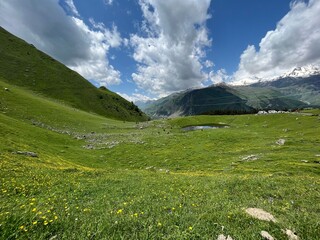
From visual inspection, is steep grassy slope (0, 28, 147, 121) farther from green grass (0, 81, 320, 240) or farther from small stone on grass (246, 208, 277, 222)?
small stone on grass (246, 208, 277, 222)

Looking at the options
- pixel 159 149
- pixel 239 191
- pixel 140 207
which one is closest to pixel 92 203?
pixel 140 207

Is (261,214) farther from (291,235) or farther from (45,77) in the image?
(45,77)

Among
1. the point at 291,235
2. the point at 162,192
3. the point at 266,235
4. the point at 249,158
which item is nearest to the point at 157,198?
the point at 162,192

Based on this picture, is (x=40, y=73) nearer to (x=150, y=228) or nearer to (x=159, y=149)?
(x=159, y=149)

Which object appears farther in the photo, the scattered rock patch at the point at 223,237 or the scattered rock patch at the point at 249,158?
the scattered rock patch at the point at 249,158

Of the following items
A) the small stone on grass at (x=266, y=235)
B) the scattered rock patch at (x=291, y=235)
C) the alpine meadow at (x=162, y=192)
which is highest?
the small stone on grass at (x=266, y=235)

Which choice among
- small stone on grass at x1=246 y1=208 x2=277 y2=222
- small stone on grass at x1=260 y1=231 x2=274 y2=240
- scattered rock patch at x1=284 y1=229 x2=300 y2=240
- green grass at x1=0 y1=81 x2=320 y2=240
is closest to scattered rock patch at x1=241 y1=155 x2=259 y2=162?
green grass at x1=0 y1=81 x2=320 y2=240

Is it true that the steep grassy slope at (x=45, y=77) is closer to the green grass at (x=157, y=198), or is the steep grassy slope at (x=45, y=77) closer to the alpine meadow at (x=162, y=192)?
the alpine meadow at (x=162, y=192)

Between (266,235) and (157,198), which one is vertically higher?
(266,235)

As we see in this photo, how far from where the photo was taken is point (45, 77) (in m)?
144

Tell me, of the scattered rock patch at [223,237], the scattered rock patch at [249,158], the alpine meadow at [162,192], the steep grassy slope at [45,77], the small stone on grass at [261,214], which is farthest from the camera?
the steep grassy slope at [45,77]

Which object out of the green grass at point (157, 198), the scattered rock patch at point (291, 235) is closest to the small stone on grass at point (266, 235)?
the green grass at point (157, 198)

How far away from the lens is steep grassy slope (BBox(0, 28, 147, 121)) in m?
128

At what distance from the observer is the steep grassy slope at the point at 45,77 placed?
5023 inches
